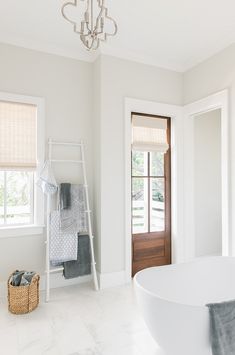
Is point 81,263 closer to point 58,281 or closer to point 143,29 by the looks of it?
point 58,281

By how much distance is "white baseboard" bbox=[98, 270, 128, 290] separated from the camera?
309cm

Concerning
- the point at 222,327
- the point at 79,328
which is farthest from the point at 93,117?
the point at 222,327

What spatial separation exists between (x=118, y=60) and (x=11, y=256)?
269 cm

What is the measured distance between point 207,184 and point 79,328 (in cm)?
271

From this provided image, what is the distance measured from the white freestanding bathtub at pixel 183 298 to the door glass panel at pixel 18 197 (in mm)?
1646

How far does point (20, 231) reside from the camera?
2.92 m

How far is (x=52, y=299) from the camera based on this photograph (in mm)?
2781

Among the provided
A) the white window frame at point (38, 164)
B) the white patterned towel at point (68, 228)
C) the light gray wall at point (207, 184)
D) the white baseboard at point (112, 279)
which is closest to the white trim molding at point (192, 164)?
the light gray wall at point (207, 184)

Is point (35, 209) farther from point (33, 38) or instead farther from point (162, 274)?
point (33, 38)

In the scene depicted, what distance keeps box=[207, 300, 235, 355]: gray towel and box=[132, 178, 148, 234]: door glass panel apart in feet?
6.26

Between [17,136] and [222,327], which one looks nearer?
[222,327]

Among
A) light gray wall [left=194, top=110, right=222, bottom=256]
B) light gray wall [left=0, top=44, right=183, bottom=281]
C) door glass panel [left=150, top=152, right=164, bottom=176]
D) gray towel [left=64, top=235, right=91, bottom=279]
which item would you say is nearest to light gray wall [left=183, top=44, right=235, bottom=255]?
light gray wall [left=194, top=110, right=222, bottom=256]

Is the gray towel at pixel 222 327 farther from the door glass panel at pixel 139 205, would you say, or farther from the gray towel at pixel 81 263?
the door glass panel at pixel 139 205

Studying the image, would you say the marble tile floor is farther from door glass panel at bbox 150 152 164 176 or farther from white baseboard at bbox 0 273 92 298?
door glass panel at bbox 150 152 164 176
